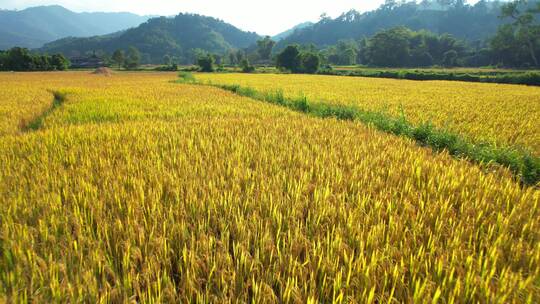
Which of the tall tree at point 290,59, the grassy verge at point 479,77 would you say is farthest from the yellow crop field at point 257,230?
the tall tree at point 290,59

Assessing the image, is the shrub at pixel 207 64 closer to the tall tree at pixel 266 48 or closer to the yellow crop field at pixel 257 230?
the tall tree at pixel 266 48

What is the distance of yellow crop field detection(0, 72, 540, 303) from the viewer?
151cm

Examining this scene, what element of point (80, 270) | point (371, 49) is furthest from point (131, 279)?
point (371, 49)

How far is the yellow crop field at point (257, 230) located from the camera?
1507mm

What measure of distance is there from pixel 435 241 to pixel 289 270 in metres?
1.11

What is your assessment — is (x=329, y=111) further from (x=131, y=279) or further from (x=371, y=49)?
(x=371, y=49)

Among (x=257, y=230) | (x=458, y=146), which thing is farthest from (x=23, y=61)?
(x=257, y=230)

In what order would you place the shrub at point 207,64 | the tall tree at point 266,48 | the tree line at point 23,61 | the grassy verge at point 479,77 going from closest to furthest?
the grassy verge at point 479,77
the tree line at point 23,61
the shrub at point 207,64
the tall tree at point 266,48

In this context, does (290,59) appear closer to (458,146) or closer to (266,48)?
(266,48)

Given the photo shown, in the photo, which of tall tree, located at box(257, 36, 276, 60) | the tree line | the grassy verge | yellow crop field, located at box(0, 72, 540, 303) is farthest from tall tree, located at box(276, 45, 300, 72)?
yellow crop field, located at box(0, 72, 540, 303)

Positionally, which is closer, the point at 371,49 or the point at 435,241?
the point at 435,241

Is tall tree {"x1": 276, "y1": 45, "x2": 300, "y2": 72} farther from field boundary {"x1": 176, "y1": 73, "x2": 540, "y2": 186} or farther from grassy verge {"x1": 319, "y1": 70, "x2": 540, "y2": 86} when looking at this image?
field boundary {"x1": 176, "y1": 73, "x2": 540, "y2": 186}

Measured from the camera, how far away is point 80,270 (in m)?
1.55

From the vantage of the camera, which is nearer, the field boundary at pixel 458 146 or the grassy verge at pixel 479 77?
the field boundary at pixel 458 146
